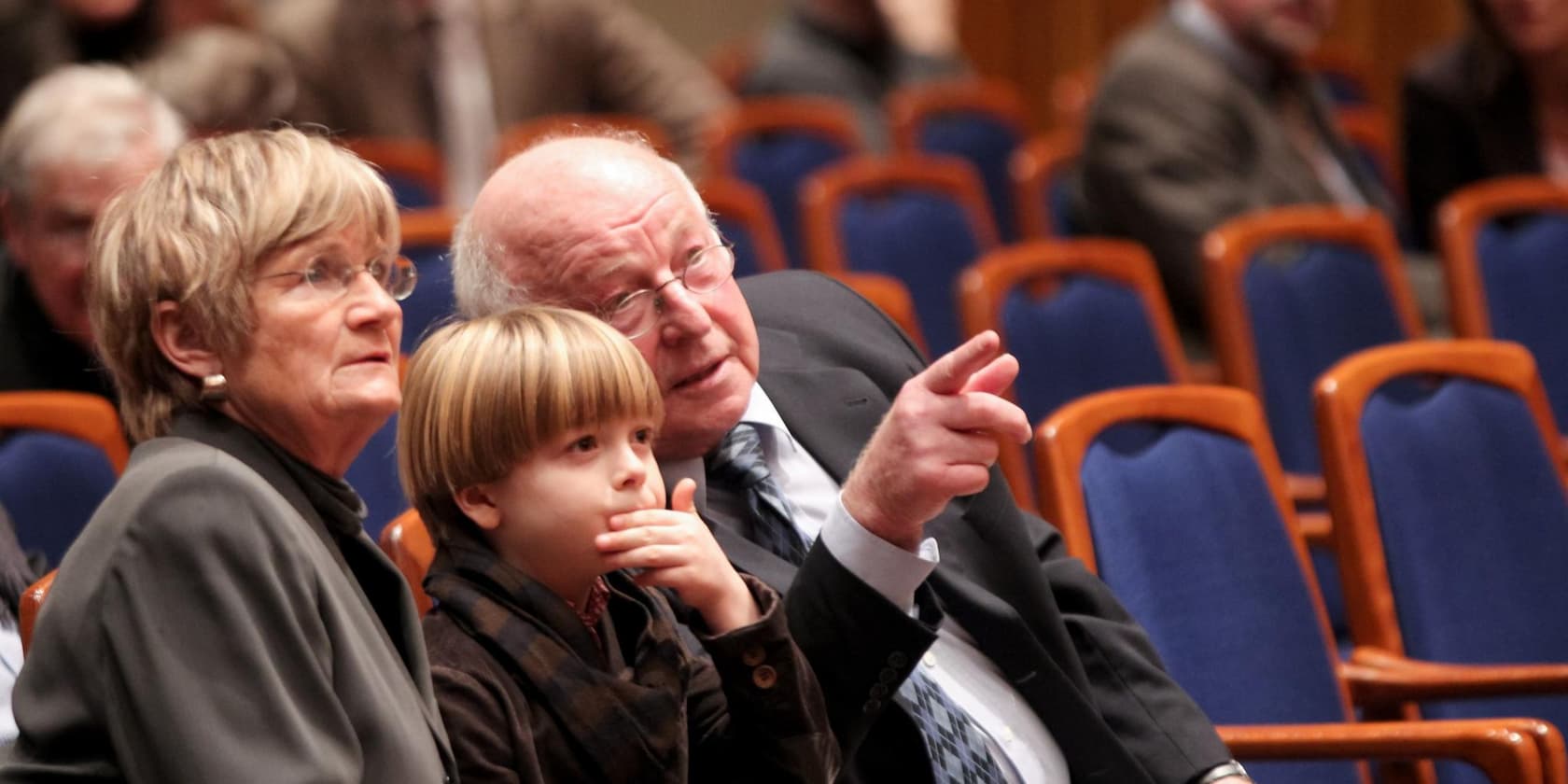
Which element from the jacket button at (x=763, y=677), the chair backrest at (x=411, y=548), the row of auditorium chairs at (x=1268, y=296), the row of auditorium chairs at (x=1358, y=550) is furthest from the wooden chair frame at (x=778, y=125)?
the jacket button at (x=763, y=677)

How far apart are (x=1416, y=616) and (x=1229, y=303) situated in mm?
1101

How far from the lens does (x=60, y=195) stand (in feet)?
8.02

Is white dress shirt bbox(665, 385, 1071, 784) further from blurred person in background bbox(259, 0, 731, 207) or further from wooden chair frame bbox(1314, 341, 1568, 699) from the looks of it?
blurred person in background bbox(259, 0, 731, 207)

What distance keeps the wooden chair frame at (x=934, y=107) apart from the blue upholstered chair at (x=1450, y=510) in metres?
2.68

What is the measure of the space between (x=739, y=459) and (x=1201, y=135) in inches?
103

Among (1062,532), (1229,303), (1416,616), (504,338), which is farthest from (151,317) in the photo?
(1229,303)

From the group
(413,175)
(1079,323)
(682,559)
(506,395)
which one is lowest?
(413,175)

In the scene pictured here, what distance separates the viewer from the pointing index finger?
1499 mm

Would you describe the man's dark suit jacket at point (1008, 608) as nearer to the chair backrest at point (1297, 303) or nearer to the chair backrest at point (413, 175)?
the chair backrest at point (1297, 303)

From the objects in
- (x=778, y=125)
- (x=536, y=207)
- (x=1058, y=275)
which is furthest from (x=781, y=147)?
(x=536, y=207)

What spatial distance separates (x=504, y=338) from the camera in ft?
4.69

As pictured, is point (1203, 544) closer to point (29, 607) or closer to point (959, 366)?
point (959, 366)

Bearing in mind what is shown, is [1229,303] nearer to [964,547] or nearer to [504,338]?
[964,547]

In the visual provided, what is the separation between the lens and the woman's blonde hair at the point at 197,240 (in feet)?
4.53
